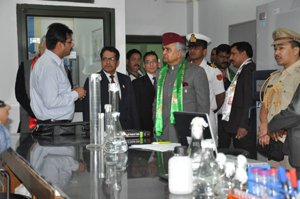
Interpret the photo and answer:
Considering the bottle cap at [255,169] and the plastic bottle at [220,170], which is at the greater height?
the bottle cap at [255,169]

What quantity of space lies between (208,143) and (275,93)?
213 centimetres

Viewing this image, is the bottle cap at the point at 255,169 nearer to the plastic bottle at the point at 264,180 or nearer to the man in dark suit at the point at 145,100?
the plastic bottle at the point at 264,180

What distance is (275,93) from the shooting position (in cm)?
310

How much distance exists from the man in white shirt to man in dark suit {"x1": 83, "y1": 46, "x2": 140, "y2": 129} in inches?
27.2

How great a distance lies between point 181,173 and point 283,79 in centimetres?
218

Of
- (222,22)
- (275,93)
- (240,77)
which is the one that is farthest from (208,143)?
(222,22)

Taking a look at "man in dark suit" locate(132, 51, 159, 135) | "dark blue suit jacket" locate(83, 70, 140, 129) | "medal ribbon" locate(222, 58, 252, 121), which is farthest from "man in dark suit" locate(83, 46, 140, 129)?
"medal ribbon" locate(222, 58, 252, 121)

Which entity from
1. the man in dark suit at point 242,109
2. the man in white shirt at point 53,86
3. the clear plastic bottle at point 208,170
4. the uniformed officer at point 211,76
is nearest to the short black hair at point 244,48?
the man in dark suit at point 242,109

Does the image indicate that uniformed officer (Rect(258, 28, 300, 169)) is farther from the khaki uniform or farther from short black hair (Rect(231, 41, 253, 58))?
short black hair (Rect(231, 41, 253, 58))

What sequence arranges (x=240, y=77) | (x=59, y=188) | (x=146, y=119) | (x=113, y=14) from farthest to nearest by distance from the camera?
(x=113, y=14), (x=146, y=119), (x=240, y=77), (x=59, y=188)

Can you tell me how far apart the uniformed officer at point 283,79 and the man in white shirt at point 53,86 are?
5.09ft

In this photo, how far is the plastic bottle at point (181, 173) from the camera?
3.81 ft

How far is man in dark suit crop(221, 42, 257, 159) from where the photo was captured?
3.85 m

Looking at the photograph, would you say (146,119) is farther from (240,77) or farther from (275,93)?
(275,93)
